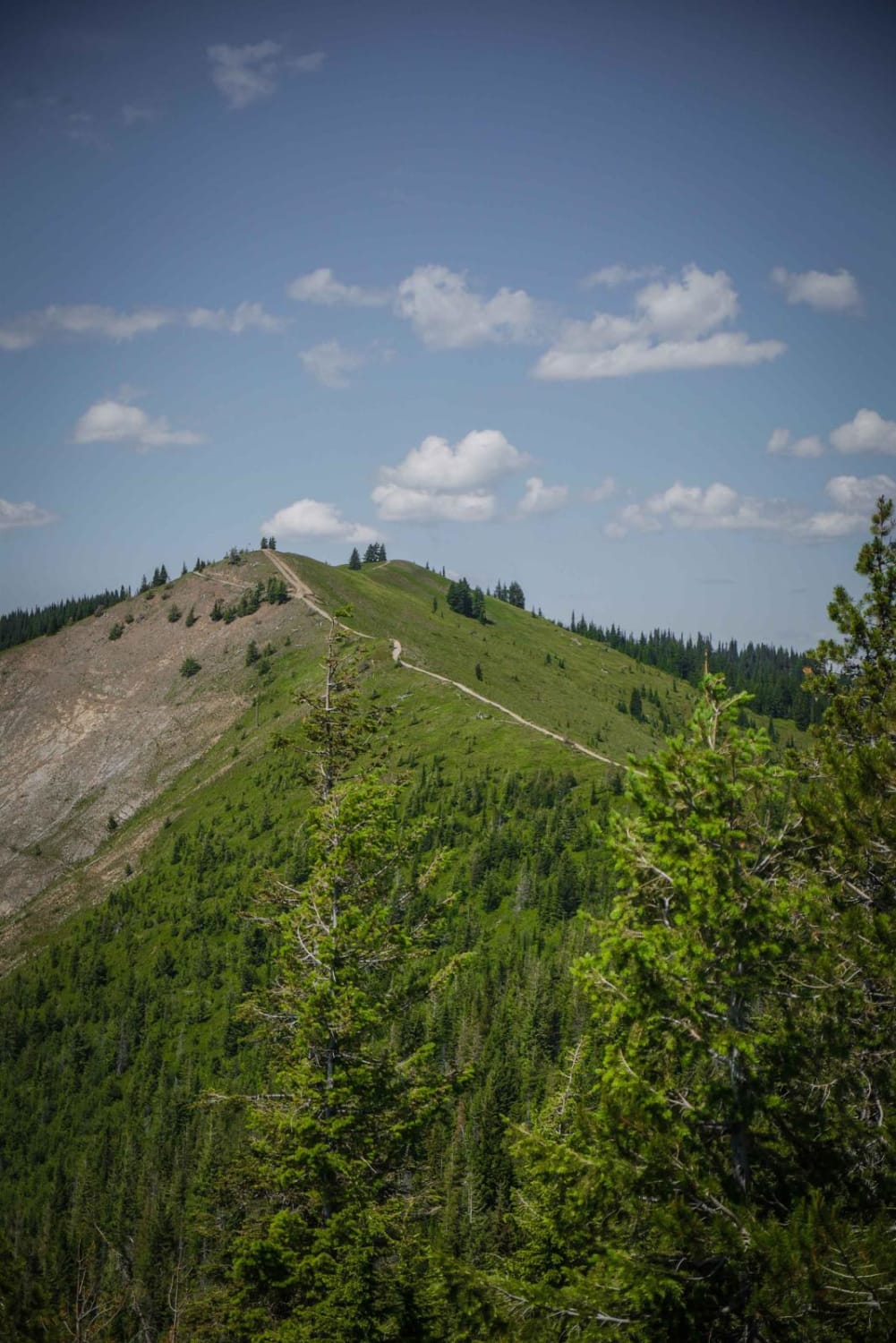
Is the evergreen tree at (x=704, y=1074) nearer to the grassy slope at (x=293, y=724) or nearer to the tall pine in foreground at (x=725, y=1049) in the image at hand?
the tall pine in foreground at (x=725, y=1049)

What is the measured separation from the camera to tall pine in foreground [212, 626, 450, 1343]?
1585cm

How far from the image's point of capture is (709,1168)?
13.0 meters

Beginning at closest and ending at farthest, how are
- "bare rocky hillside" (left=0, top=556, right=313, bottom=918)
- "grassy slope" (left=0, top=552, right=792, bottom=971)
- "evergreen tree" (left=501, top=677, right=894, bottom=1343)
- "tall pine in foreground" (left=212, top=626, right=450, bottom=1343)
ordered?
"evergreen tree" (left=501, top=677, right=894, bottom=1343) < "tall pine in foreground" (left=212, top=626, right=450, bottom=1343) < "grassy slope" (left=0, top=552, right=792, bottom=971) < "bare rocky hillside" (left=0, top=556, right=313, bottom=918)

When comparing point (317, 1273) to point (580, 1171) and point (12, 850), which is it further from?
point (12, 850)

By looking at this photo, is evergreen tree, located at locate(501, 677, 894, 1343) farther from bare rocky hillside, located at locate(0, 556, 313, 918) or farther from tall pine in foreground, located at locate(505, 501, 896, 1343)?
bare rocky hillside, located at locate(0, 556, 313, 918)

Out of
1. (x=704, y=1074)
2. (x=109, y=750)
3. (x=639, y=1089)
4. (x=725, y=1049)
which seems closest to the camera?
(x=725, y=1049)

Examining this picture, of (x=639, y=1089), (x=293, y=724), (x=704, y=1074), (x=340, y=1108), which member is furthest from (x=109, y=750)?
(x=639, y=1089)

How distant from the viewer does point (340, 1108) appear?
18.6 meters

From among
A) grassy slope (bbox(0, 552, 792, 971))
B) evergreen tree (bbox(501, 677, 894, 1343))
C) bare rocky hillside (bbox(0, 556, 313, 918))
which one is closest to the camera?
evergreen tree (bbox(501, 677, 894, 1343))

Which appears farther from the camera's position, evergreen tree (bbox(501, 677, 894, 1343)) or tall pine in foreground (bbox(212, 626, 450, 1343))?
tall pine in foreground (bbox(212, 626, 450, 1343))

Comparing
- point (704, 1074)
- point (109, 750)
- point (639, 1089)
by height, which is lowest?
point (109, 750)

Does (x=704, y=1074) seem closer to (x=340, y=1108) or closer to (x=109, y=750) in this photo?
(x=340, y=1108)

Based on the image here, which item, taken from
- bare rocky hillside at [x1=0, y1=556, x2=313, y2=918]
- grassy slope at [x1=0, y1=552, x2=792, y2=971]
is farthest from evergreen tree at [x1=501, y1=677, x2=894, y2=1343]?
bare rocky hillside at [x1=0, y1=556, x2=313, y2=918]

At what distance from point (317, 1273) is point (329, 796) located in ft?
31.9
